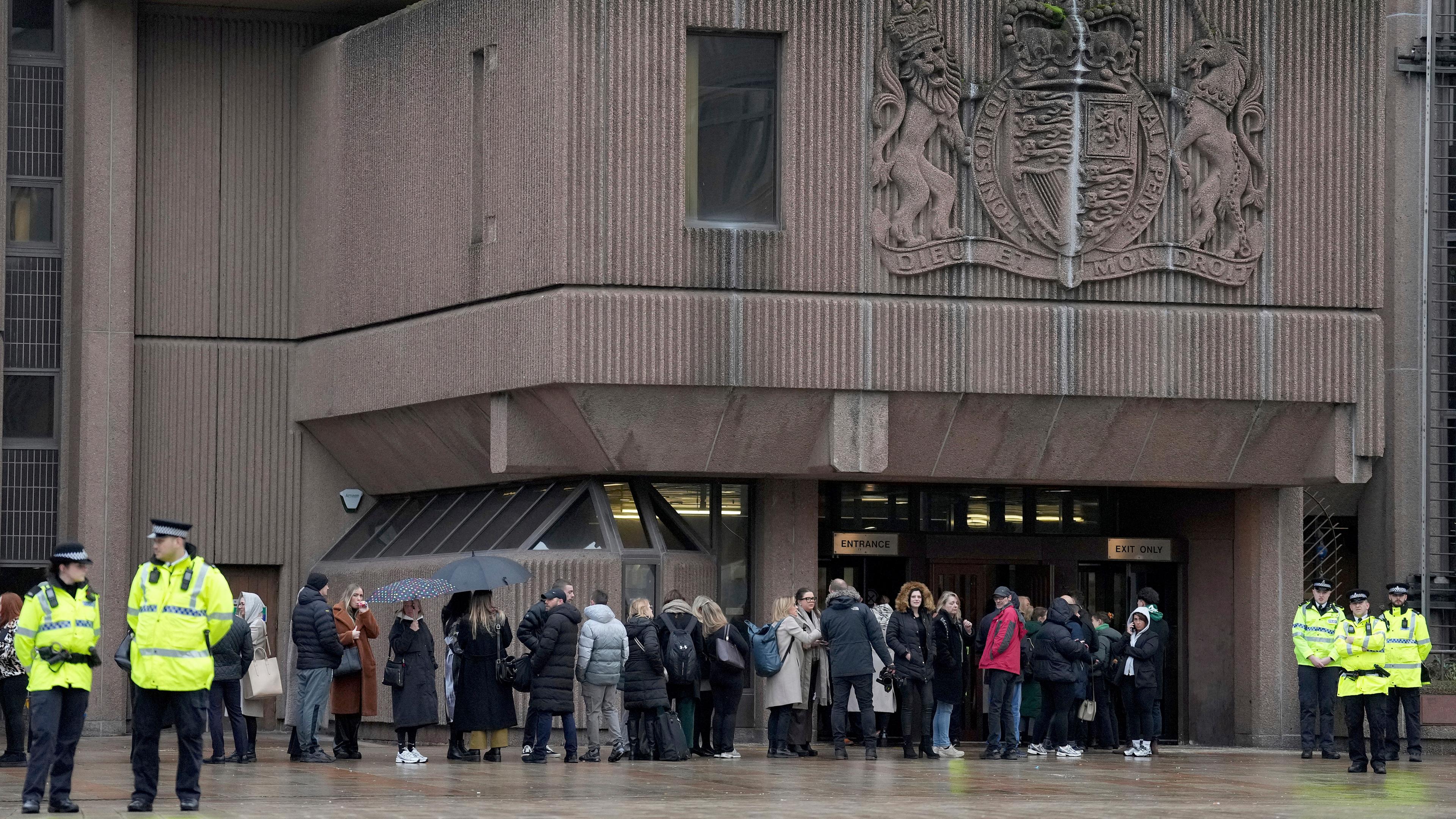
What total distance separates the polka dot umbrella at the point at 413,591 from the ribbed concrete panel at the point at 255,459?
749 cm

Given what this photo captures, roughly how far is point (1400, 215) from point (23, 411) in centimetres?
1724

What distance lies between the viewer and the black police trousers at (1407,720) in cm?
2233

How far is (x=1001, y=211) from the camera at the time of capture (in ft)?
79.9

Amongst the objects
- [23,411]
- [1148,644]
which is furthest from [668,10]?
[23,411]

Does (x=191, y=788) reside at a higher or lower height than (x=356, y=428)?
lower

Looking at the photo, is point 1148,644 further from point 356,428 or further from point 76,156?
point 76,156

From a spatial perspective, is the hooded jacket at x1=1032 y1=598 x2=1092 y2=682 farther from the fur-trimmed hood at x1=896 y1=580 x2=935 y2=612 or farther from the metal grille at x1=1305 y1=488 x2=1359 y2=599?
the metal grille at x1=1305 y1=488 x2=1359 y2=599

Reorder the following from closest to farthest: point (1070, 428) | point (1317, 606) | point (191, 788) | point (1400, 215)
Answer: point (191, 788) → point (1317, 606) → point (1070, 428) → point (1400, 215)

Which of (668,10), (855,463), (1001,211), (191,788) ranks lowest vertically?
(191,788)

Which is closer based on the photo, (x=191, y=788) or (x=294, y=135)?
(x=191, y=788)

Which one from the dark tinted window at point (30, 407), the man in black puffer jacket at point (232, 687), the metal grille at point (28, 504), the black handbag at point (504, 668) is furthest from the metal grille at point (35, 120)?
the black handbag at point (504, 668)

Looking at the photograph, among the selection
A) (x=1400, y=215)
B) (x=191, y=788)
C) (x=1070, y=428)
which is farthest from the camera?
(x=1400, y=215)

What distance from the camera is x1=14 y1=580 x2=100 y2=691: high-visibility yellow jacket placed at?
14.7 m

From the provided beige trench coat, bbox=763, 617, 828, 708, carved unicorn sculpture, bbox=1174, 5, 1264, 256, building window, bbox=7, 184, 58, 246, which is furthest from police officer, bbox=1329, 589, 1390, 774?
building window, bbox=7, 184, 58, 246
